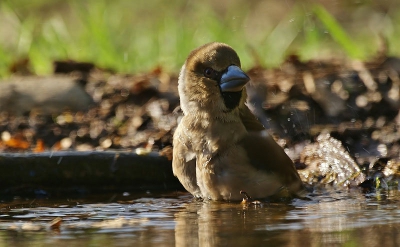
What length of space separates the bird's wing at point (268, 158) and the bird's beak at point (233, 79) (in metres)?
0.35

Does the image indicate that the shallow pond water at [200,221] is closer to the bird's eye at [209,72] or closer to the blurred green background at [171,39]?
the bird's eye at [209,72]

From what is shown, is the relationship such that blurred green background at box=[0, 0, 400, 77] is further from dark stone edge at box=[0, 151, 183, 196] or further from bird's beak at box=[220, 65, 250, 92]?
bird's beak at box=[220, 65, 250, 92]

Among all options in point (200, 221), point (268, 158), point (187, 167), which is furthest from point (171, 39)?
point (200, 221)

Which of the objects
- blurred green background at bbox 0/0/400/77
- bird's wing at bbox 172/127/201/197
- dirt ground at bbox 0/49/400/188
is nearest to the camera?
bird's wing at bbox 172/127/201/197

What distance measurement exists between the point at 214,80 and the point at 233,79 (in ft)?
0.65

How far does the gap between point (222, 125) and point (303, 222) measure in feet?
4.16

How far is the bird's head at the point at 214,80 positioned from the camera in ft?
16.8

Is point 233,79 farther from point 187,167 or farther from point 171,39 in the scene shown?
point 171,39

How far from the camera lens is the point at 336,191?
5477 millimetres

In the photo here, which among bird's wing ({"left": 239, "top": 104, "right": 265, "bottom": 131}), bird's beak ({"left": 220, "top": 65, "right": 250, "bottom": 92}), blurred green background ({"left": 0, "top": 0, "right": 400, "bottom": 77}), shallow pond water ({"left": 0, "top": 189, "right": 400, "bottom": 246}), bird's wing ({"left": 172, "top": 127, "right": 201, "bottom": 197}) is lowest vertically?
shallow pond water ({"left": 0, "top": 189, "right": 400, "bottom": 246})

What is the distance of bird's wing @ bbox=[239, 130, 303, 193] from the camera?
202 inches

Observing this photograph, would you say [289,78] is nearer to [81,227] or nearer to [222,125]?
[222,125]

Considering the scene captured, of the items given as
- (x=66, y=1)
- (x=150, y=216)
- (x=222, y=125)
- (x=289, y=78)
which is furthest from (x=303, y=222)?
(x=66, y=1)

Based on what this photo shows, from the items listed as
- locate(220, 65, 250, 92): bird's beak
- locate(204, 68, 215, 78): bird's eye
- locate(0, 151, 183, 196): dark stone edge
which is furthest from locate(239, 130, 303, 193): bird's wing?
locate(0, 151, 183, 196): dark stone edge
